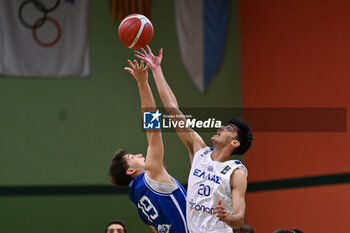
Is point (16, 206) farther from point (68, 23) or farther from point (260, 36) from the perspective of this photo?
point (260, 36)

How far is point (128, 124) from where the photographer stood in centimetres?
862

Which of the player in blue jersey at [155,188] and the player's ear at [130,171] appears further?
the player's ear at [130,171]

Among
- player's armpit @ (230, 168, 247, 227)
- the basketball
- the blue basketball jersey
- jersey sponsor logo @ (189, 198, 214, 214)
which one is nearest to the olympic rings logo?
the basketball

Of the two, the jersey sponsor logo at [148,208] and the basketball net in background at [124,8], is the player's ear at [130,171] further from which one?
the basketball net in background at [124,8]

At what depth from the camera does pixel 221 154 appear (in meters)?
4.43

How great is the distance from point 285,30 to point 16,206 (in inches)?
191

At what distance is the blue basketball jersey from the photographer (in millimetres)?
4457

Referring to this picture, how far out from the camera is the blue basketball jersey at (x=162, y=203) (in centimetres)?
446

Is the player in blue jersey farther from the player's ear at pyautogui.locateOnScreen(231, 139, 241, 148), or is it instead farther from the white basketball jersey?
the player's ear at pyautogui.locateOnScreen(231, 139, 241, 148)

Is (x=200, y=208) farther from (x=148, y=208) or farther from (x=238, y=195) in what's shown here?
(x=148, y=208)

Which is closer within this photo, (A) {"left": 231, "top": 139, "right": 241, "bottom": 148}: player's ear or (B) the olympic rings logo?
(A) {"left": 231, "top": 139, "right": 241, "bottom": 148}: player's ear

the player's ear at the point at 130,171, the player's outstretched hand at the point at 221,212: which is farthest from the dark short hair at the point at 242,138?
the player's ear at the point at 130,171

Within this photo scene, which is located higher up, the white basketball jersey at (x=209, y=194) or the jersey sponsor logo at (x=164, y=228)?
the white basketball jersey at (x=209, y=194)

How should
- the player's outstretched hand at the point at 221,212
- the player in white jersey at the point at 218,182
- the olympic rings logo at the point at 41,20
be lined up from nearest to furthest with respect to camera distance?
the player's outstretched hand at the point at 221,212
the player in white jersey at the point at 218,182
the olympic rings logo at the point at 41,20
